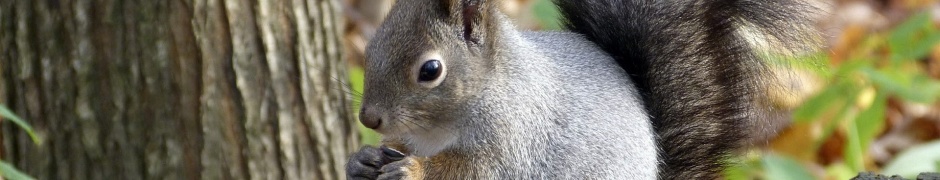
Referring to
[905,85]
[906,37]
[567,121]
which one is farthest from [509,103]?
[906,37]

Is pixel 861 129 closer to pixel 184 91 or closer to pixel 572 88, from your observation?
pixel 572 88

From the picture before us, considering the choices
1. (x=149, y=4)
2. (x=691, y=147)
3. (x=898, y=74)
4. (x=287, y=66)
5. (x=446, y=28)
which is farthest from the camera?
(x=898, y=74)

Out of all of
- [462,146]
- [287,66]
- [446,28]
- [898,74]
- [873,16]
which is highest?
[446,28]

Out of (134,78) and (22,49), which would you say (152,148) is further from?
(22,49)

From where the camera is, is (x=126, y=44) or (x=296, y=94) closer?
(x=126, y=44)

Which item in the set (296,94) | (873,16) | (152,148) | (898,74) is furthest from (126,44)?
(873,16)

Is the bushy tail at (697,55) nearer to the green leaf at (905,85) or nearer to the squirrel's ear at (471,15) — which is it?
the squirrel's ear at (471,15)
